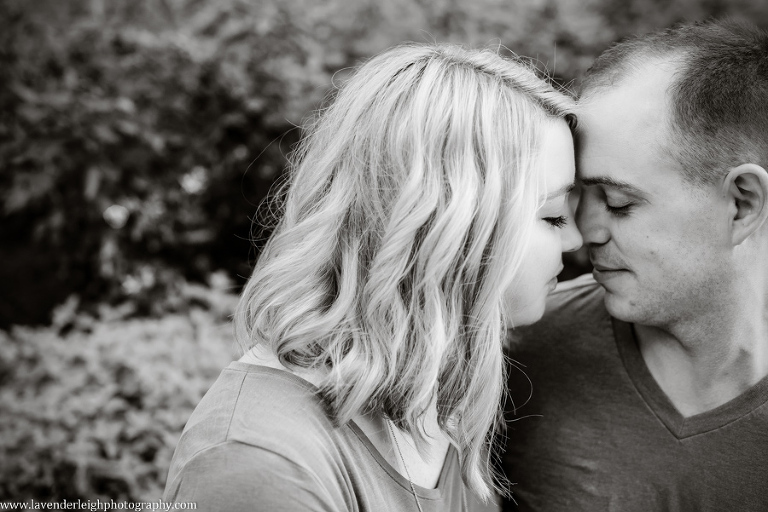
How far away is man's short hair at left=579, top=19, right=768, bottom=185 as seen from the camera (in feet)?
6.93

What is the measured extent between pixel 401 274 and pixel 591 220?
76 cm

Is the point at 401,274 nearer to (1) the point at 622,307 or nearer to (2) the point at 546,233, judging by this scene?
(2) the point at 546,233

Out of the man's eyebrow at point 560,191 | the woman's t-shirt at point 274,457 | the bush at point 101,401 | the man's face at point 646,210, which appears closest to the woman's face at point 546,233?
the man's eyebrow at point 560,191

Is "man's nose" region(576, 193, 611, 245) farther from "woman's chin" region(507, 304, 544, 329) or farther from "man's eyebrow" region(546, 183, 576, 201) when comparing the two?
"woman's chin" region(507, 304, 544, 329)

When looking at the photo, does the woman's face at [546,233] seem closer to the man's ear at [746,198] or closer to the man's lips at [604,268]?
the man's lips at [604,268]

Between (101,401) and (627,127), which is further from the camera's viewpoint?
(101,401)

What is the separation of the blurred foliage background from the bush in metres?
0.01

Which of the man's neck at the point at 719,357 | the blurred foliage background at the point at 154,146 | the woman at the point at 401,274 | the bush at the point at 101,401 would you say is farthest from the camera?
the blurred foliage background at the point at 154,146

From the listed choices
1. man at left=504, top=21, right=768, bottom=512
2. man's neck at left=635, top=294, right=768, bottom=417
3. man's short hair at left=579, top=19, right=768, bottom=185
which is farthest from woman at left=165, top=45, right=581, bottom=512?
man's neck at left=635, top=294, right=768, bottom=417

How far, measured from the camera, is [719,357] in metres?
2.29

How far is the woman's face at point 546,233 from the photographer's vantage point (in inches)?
80.7

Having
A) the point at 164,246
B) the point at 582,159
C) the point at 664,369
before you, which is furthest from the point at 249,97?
the point at 664,369

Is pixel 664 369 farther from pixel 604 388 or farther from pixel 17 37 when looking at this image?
pixel 17 37

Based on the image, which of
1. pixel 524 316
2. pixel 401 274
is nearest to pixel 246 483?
pixel 401 274
